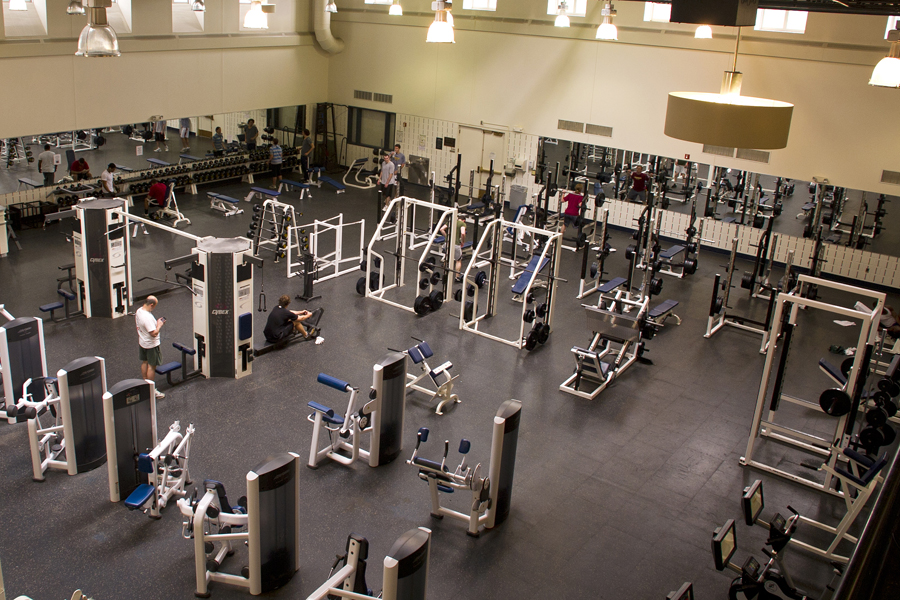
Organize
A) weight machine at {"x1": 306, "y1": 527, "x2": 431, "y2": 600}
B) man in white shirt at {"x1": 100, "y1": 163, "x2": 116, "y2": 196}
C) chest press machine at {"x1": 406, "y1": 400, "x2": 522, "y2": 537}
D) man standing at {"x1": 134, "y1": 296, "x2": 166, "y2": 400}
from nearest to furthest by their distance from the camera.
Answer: weight machine at {"x1": 306, "y1": 527, "x2": 431, "y2": 600}
chest press machine at {"x1": 406, "y1": 400, "x2": 522, "y2": 537}
man standing at {"x1": 134, "y1": 296, "x2": 166, "y2": 400}
man in white shirt at {"x1": 100, "y1": 163, "x2": 116, "y2": 196}

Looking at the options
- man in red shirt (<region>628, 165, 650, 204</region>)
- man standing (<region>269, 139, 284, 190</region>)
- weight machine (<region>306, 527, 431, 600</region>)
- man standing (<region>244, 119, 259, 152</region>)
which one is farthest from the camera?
man standing (<region>244, 119, 259, 152</region>)

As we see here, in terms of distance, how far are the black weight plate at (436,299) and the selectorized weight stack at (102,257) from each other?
15.4 feet

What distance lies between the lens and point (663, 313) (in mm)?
11789

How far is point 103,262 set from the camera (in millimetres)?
10875

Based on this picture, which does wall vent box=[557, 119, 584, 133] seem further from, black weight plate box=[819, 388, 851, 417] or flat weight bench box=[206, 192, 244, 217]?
black weight plate box=[819, 388, 851, 417]

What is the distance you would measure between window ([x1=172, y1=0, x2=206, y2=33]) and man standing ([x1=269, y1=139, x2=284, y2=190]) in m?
3.12

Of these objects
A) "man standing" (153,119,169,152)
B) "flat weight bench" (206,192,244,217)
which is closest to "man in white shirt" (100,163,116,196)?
"flat weight bench" (206,192,244,217)

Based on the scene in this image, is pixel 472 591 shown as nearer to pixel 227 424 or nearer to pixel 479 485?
pixel 479 485

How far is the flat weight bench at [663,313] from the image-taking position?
11586 millimetres

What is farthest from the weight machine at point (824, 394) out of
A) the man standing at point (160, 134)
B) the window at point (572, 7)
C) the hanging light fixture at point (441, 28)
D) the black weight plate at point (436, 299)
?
the man standing at point (160, 134)

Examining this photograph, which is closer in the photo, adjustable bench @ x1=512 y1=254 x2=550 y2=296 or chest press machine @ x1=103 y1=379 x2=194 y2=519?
chest press machine @ x1=103 y1=379 x2=194 y2=519

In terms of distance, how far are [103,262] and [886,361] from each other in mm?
11992

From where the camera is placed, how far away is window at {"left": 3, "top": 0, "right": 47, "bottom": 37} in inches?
549

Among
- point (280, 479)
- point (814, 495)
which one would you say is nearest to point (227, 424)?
point (280, 479)
